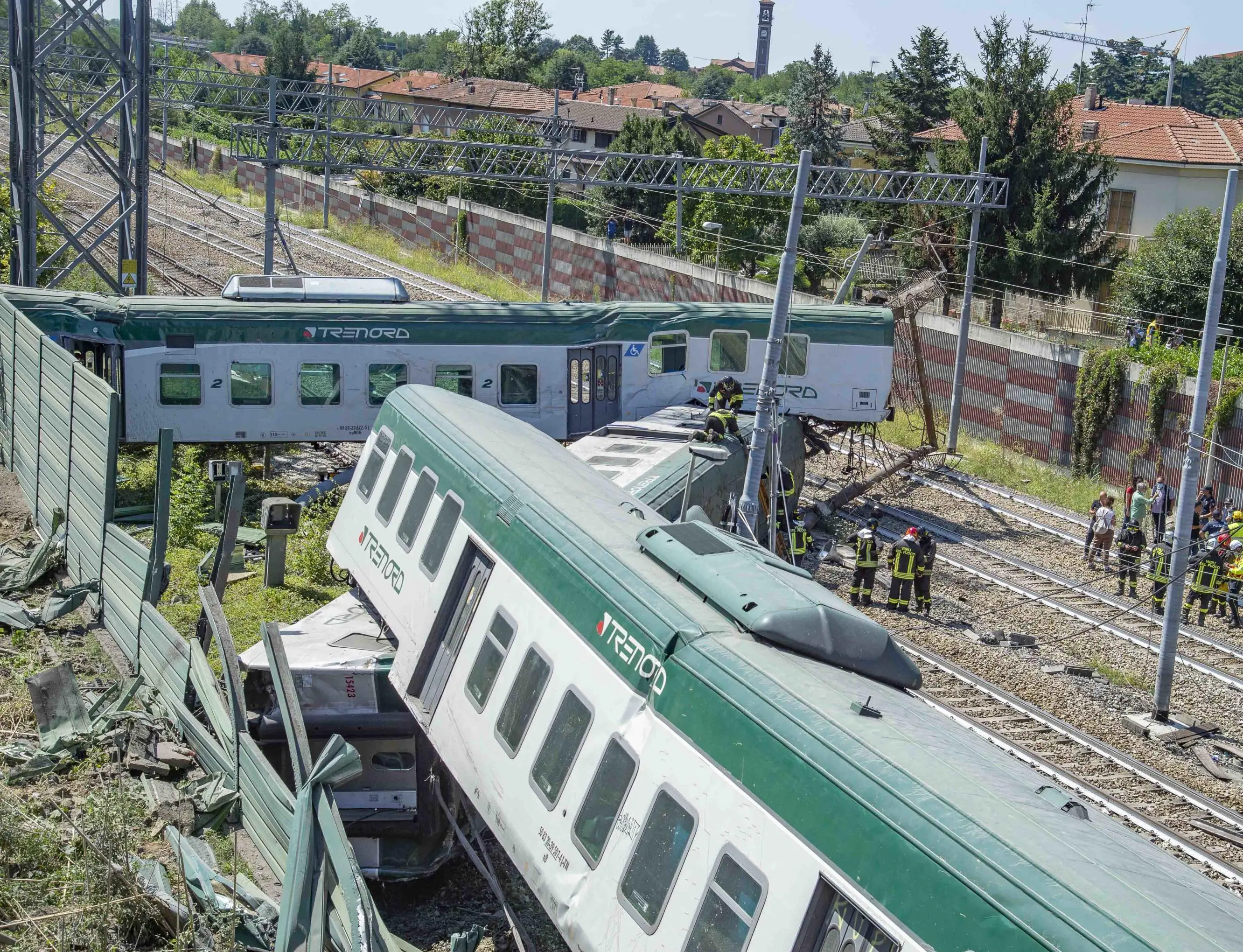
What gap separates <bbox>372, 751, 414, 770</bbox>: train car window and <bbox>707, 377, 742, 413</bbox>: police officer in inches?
450

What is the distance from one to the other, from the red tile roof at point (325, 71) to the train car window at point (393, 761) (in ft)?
287

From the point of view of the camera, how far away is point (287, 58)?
85.4m

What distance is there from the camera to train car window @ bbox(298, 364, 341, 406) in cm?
2244

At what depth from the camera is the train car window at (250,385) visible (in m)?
22.1

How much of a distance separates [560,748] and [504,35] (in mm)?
109091

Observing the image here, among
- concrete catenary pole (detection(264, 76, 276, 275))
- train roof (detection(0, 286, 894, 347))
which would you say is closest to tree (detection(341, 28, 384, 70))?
concrete catenary pole (detection(264, 76, 276, 275))

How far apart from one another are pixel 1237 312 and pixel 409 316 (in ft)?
78.2

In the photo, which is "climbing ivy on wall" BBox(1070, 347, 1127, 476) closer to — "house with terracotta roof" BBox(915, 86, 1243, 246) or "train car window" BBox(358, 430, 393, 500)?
"house with terracotta roof" BBox(915, 86, 1243, 246)

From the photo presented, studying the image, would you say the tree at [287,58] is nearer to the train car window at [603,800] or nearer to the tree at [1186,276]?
the tree at [1186,276]

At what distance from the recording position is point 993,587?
71.7 ft

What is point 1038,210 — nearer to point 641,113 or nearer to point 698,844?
point 698,844

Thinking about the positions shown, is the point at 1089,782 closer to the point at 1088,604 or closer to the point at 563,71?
the point at 1088,604

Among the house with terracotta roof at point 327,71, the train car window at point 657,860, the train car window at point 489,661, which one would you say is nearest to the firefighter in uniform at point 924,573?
the train car window at point 489,661

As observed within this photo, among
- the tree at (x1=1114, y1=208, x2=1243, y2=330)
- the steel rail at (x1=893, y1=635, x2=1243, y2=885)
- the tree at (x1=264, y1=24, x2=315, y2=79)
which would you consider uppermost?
the tree at (x1=264, y1=24, x2=315, y2=79)
